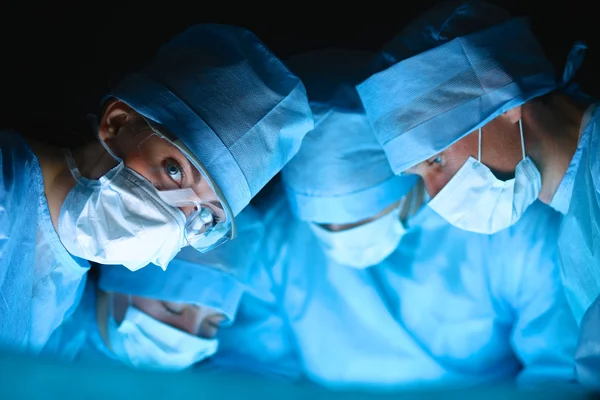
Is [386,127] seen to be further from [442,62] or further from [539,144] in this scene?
[539,144]

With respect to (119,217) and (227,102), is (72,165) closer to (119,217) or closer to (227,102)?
(119,217)

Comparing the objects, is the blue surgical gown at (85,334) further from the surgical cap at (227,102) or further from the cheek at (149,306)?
the surgical cap at (227,102)

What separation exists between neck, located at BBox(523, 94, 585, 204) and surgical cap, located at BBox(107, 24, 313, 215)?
57cm

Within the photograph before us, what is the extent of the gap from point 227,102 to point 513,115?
2.34 feet

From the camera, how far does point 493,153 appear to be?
64.0 inches

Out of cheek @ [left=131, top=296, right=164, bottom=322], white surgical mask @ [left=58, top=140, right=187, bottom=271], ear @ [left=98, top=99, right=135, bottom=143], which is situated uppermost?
ear @ [left=98, top=99, right=135, bottom=143]

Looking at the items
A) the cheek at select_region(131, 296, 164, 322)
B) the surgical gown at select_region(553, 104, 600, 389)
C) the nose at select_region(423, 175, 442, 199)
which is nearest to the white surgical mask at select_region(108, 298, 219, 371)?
the cheek at select_region(131, 296, 164, 322)

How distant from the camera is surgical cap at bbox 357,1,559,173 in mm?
1579

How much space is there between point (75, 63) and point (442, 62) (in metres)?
1.21

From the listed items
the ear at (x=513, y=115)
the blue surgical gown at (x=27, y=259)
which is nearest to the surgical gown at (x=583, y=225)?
the ear at (x=513, y=115)

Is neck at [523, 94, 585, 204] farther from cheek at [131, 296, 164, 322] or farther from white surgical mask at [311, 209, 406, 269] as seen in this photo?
cheek at [131, 296, 164, 322]

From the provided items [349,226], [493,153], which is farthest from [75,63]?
[493,153]

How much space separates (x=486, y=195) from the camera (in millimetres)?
1635

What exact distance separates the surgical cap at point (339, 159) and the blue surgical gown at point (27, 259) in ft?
2.10
